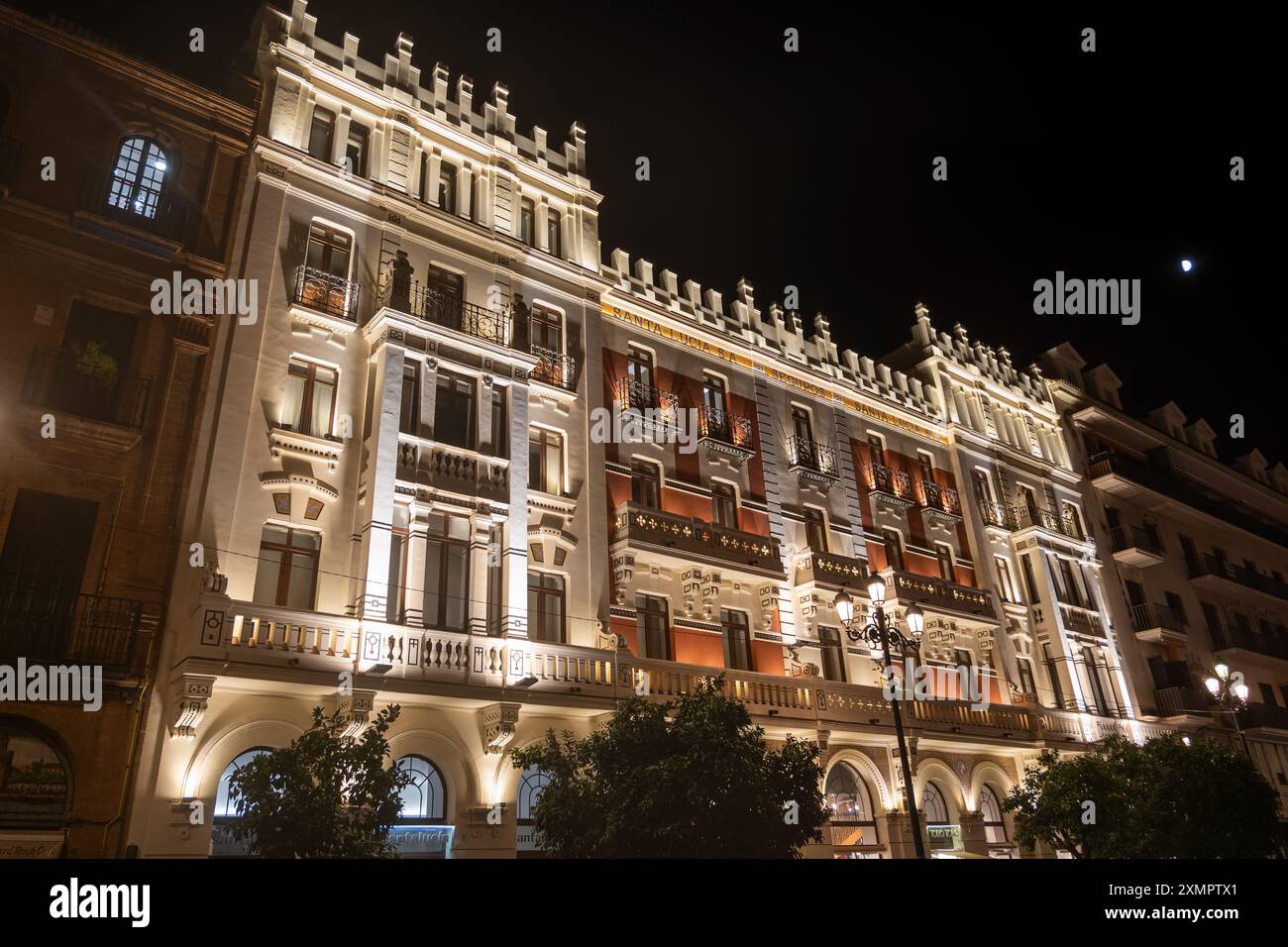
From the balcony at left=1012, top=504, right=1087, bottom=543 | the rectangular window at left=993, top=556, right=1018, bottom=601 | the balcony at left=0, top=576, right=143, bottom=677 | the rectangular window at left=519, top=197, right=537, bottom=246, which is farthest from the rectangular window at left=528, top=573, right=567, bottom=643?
the balcony at left=1012, top=504, right=1087, bottom=543

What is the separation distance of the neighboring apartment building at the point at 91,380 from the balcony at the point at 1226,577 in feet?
140

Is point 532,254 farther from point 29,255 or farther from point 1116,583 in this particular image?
point 1116,583

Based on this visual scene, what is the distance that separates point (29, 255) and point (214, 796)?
10.8 metres

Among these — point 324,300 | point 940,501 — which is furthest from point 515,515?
point 940,501

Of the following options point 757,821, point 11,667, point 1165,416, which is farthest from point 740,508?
point 1165,416

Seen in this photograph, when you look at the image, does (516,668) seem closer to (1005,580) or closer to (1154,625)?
(1005,580)

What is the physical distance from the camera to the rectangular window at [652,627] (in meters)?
22.4

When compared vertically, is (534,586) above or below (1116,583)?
below

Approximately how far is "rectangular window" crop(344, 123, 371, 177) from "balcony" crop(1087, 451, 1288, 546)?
3330 centimetres

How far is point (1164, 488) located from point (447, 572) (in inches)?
1458

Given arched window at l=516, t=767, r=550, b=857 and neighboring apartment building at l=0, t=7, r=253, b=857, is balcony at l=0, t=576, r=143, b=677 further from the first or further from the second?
arched window at l=516, t=767, r=550, b=857

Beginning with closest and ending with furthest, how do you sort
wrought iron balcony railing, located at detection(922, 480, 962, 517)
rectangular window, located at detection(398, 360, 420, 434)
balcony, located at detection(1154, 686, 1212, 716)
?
rectangular window, located at detection(398, 360, 420, 434)
wrought iron balcony railing, located at detection(922, 480, 962, 517)
balcony, located at detection(1154, 686, 1212, 716)

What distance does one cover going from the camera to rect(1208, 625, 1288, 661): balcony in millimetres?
39562

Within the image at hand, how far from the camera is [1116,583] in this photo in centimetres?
3728
